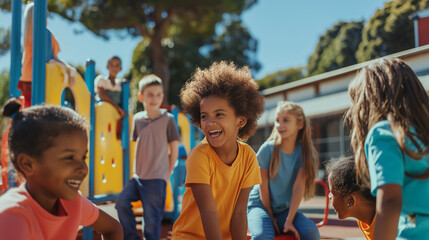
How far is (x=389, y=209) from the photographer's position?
4.59 ft

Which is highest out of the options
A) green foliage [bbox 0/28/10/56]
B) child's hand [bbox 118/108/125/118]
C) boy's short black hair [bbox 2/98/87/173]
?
green foliage [bbox 0/28/10/56]

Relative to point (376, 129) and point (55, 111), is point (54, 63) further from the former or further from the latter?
point (376, 129)

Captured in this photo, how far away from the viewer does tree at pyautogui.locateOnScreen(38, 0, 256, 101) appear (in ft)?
64.7

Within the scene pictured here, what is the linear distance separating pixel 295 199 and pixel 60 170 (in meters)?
1.91

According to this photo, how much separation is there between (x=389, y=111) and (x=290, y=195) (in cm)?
163

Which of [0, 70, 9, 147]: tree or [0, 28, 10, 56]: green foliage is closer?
[0, 70, 9, 147]: tree

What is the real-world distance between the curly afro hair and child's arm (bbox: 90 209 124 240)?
2.98 ft

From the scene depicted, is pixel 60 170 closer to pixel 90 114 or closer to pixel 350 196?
pixel 350 196

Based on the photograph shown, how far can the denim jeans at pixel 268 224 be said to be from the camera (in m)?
2.66

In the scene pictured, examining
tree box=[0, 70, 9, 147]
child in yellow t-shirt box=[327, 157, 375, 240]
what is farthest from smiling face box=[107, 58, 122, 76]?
child in yellow t-shirt box=[327, 157, 375, 240]

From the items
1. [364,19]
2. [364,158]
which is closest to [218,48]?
[364,19]

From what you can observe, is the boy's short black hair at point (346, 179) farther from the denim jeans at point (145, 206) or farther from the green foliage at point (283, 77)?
the green foliage at point (283, 77)

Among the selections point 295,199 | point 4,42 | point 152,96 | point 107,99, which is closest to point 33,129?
point 295,199

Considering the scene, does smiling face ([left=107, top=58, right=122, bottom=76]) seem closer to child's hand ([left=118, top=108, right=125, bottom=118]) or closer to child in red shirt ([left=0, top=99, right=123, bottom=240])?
child's hand ([left=118, top=108, right=125, bottom=118])
